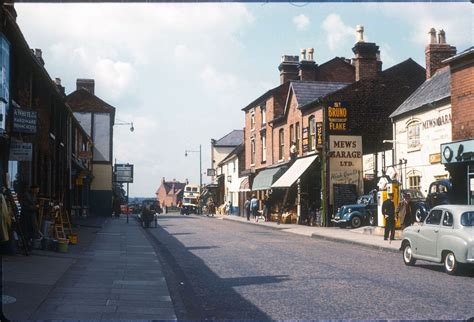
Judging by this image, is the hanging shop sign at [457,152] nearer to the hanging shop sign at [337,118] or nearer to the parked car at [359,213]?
the parked car at [359,213]

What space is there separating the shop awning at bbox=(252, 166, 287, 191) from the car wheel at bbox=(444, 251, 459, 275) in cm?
2773

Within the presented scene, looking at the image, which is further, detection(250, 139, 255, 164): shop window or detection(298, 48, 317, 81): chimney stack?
detection(250, 139, 255, 164): shop window

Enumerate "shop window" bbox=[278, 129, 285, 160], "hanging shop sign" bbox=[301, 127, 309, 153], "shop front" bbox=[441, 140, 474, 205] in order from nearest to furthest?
"shop front" bbox=[441, 140, 474, 205]
"hanging shop sign" bbox=[301, 127, 309, 153]
"shop window" bbox=[278, 129, 285, 160]

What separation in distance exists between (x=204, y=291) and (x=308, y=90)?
30771 mm

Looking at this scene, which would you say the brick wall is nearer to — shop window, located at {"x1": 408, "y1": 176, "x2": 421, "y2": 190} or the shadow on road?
shop window, located at {"x1": 408, "y1": 176, "x2": 421, "y2": 190}

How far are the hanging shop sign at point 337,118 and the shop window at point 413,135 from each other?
19.3 ft

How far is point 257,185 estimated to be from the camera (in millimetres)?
47125

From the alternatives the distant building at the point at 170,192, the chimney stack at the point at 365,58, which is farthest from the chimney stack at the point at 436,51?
the distant building at the point at 170,192

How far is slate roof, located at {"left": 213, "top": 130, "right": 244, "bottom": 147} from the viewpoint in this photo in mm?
87312

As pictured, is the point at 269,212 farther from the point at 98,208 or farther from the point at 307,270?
the point at 307,270

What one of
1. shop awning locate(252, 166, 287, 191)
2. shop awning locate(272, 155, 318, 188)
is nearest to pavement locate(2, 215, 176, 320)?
shop awning locate(272, 155, 318, 188)

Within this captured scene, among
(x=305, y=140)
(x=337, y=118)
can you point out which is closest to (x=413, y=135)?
(x=337, y=118)

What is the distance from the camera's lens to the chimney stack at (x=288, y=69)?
48369 mm

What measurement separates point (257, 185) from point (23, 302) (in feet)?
127
